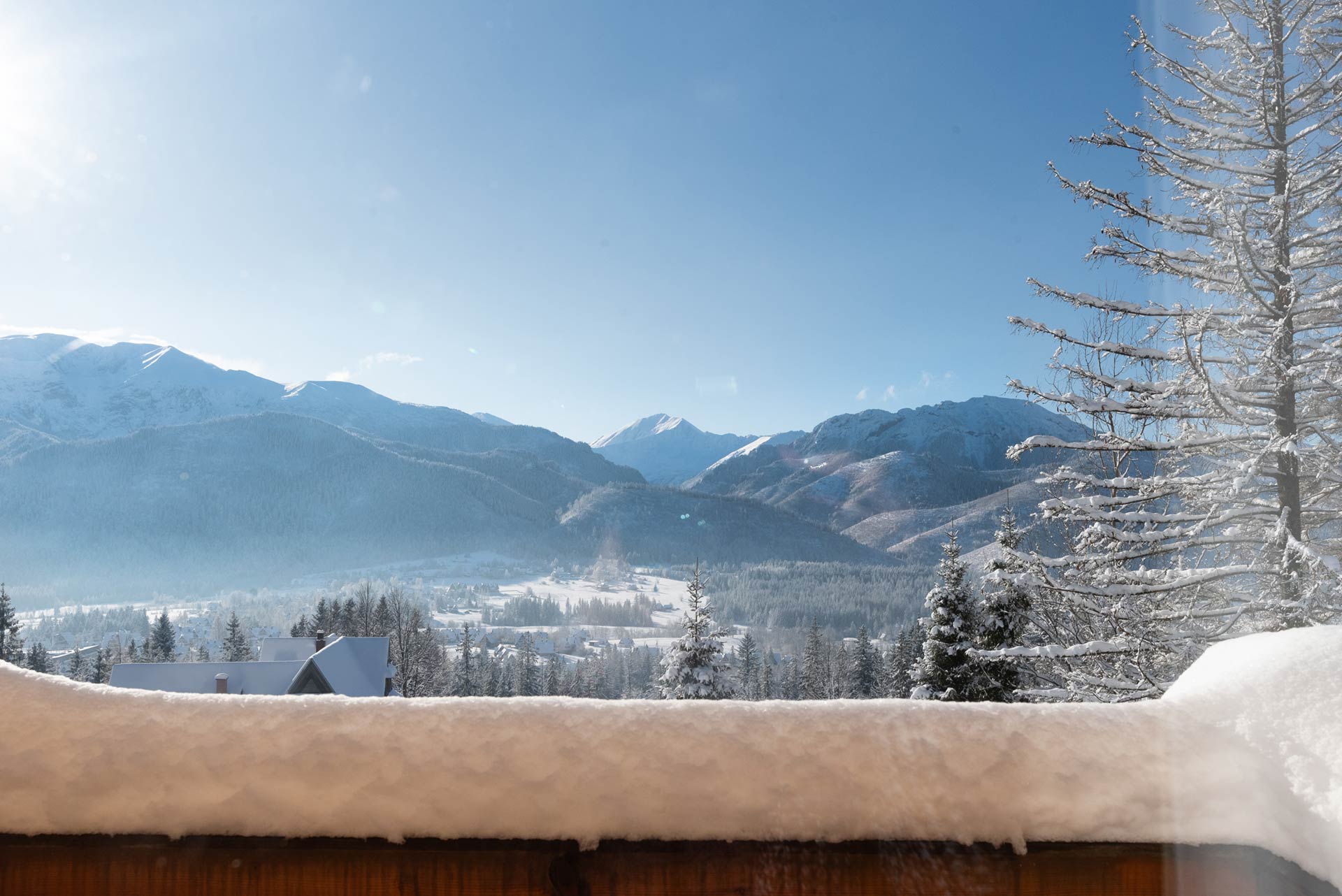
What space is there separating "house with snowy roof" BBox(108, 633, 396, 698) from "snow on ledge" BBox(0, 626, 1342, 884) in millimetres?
18871

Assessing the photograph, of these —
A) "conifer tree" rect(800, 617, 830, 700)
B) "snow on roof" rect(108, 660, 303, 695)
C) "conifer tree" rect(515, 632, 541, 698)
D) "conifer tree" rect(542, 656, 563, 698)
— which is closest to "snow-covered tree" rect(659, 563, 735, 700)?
"snow on roof" rect(108, 660, 303, 695)

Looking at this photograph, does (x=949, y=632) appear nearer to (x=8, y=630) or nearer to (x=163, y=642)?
(x=8, y=630)

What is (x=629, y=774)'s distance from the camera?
2.81 feet

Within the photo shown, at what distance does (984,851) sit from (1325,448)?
6935mm

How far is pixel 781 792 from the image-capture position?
0.85 m

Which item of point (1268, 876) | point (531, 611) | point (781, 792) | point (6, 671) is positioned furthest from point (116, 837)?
point (531, 611)

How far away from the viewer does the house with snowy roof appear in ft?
61.6

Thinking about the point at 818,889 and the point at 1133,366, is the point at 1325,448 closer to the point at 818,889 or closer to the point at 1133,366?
the point at 1133,366

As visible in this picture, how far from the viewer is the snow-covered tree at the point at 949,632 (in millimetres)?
14914

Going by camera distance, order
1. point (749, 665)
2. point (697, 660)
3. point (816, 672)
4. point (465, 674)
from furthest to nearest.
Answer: point (749, 665) → point (465, 674) → point (816, 672) → point (697, 660)

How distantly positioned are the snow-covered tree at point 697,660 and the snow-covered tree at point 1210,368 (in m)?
9.93

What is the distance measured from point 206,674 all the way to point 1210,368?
23051 millimetres

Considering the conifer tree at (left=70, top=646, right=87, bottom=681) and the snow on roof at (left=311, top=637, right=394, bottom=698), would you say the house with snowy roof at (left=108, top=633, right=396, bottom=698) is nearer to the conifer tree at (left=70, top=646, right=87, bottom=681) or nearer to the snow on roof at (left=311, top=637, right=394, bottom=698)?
the snow on roof at (left=311, top=637, right=394, bottom=698)

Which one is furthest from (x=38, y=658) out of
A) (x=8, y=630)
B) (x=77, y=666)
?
(x=8, y=630)
